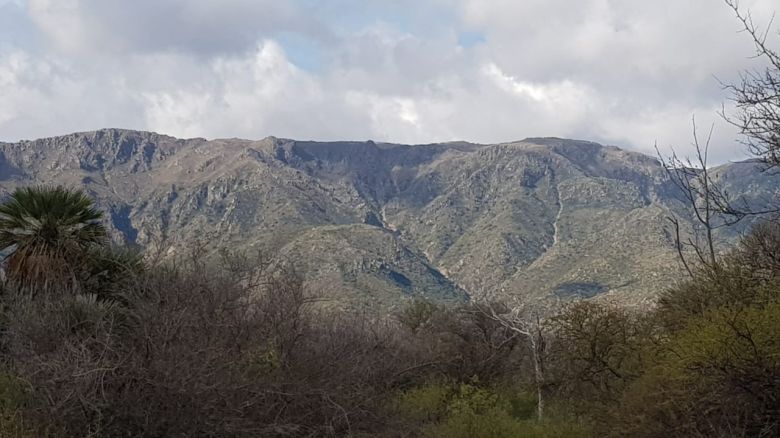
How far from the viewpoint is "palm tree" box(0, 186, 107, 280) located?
18703mm

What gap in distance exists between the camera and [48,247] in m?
19.1

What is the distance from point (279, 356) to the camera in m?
15.2

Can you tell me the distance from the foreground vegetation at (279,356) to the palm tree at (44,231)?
0.15 feet

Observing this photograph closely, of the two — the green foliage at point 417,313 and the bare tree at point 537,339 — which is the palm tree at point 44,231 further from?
the green foliage at point 417,313

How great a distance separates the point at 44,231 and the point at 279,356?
8047mm

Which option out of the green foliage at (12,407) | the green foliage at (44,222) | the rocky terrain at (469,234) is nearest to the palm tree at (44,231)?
the green foliage at (44,222)

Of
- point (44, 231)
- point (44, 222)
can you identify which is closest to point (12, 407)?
point (44, 231)

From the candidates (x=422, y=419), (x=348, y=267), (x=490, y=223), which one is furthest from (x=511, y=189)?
(x=422, y=419)

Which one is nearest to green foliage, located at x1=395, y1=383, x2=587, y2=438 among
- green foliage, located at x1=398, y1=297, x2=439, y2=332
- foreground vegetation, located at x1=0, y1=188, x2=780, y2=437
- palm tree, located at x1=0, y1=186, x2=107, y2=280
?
foreground vegetation, located at x1=0, y1=188, x2=780, y2=437

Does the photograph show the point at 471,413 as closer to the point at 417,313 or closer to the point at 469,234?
the point at 417,313

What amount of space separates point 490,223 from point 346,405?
141 meters

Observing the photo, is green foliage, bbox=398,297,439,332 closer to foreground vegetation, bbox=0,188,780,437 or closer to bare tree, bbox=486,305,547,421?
foreground vegetation, bbox=0,188,780,437

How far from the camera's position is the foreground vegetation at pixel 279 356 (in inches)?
450

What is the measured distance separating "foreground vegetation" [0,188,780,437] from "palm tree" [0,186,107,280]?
0.04 metres
